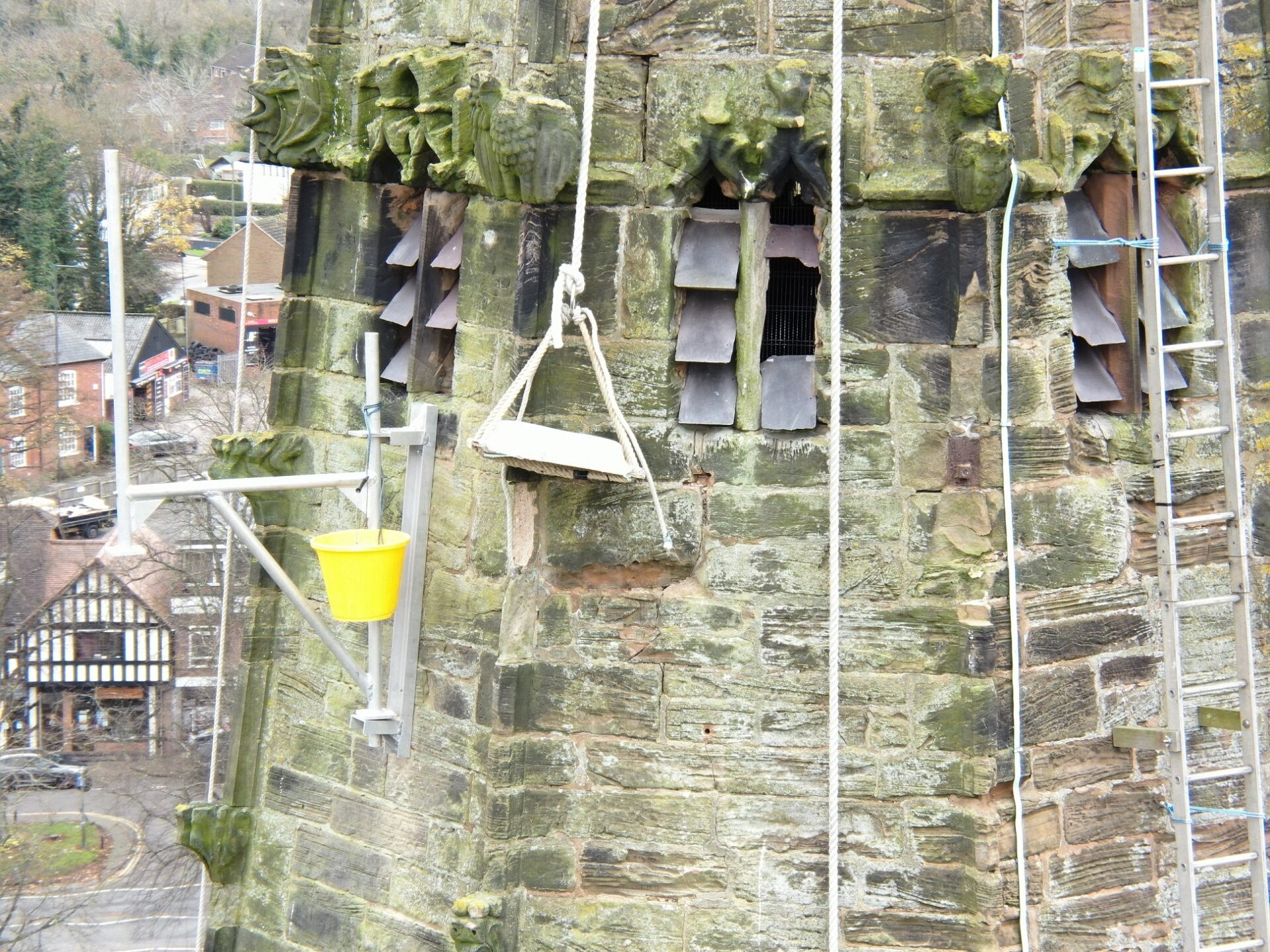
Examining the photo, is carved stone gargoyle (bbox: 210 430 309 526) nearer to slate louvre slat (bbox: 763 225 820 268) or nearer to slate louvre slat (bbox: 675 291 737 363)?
slate louvre slat (bbox: 675 291 737 363)

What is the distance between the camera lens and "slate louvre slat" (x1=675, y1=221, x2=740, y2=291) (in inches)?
169

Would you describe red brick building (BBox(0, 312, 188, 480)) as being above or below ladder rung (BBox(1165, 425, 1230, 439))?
above

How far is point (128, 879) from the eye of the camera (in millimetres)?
24016

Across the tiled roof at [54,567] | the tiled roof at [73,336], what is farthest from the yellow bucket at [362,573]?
the tiled roof at [73,336]

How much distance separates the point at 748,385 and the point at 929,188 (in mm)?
783

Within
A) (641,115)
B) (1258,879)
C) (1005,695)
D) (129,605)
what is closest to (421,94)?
(641,115)

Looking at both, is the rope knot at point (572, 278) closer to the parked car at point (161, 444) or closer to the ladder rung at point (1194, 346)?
the ladder rung at point (1194, 346)

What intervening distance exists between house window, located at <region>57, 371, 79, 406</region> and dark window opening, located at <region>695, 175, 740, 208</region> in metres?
27.0

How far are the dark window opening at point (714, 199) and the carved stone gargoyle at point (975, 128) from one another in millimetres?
686

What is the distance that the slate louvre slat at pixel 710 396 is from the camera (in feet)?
14.2

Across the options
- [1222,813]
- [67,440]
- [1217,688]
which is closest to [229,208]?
[67,440]

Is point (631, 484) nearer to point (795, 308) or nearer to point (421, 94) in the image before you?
point (795, 308)

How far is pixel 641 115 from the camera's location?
430cm

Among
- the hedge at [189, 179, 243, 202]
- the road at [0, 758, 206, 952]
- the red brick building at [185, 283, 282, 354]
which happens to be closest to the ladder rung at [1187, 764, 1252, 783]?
the road at [0, 758, 206, 952]
